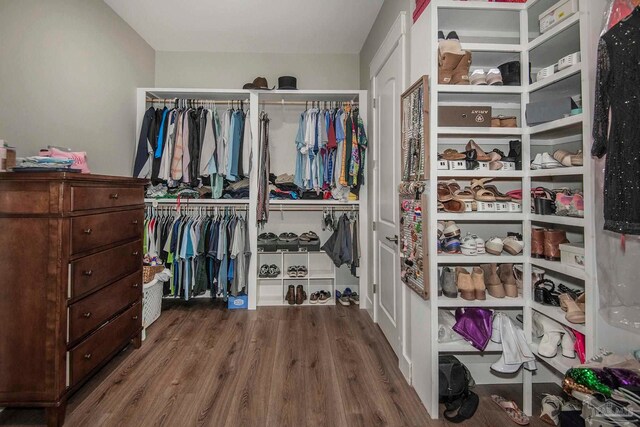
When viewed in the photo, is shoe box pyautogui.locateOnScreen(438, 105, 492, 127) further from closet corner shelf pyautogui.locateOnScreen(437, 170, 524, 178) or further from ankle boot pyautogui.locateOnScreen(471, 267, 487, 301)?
ankle boot pyautogui.locateOnScreen(471, 267, 487, 301)

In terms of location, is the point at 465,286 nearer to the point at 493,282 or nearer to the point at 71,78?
the point at 493,282

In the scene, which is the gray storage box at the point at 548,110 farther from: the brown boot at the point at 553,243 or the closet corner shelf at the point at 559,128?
the brown boot at the point at 553,243

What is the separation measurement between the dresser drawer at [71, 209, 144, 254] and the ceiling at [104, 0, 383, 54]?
1.83 meters

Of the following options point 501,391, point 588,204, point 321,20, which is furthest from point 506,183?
point 321,20

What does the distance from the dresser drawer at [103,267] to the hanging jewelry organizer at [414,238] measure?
5.79 ft

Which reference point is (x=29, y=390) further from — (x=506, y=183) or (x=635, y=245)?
(x=506, y=183)

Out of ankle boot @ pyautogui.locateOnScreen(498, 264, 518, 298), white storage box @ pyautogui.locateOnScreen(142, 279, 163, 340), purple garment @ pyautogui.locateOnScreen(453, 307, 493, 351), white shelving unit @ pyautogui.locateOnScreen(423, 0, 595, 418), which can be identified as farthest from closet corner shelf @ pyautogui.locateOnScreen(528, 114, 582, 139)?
white storage box @ pyautogui.locateOnScreen(142, 279, 163, 340)

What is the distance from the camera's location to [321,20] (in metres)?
2.77

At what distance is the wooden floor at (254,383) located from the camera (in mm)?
1565

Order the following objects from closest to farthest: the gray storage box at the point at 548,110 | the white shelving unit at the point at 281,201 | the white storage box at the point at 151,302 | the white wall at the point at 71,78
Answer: the gray storage box at the point at 548,110, the white wall at the point at 71,78, the white storage box at the point at 151,302, the white shelving unit at the point at 281,201

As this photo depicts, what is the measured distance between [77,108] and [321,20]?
2126 millimetres

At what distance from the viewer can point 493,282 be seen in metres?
1.61

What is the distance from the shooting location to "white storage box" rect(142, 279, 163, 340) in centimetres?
253

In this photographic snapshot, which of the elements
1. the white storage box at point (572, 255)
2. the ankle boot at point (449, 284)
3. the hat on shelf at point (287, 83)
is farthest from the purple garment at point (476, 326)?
the hat on shelf at point (287, 83)
